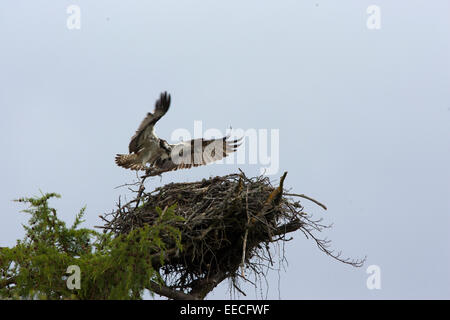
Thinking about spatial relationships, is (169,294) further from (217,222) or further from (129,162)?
(129,162)

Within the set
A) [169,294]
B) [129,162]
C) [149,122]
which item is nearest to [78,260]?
[169,294]

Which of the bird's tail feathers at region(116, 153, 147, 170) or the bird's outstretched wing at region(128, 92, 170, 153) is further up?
the bird's outstretched wing at region(128, 92, 170, 153)

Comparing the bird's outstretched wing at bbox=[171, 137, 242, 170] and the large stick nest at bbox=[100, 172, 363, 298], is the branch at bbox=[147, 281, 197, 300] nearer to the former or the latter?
the large stick nest at bbox=[100, 172, 363, 298]

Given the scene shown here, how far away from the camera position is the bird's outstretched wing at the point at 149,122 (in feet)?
27.2

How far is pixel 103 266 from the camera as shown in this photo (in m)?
6.29

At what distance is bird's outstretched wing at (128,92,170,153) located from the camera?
8289 millimetres

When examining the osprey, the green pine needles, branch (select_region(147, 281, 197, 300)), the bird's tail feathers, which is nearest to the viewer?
the green pine needles

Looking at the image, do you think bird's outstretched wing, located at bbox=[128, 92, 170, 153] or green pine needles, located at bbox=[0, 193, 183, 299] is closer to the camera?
green pine needles, located at bbox=[0, 193, 183, 299]

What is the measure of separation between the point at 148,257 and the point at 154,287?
3.74 feet

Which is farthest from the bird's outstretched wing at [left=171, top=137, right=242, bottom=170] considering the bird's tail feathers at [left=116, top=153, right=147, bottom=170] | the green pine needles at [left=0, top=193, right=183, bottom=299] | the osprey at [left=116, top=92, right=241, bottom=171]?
the green pine needles at [left=0, top=193, right=183, bottom=299]

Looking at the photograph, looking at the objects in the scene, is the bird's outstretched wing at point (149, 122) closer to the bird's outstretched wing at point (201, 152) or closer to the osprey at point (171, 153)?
the osprey at point (171, 153)

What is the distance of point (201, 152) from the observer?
32.1 ft

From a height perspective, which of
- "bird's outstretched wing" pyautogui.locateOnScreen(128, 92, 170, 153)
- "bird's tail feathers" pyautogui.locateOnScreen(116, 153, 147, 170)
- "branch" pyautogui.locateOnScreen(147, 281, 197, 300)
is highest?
"bird's outstretched wing" pyautogui.locateOnScreen(128, 92, 170, 153)
